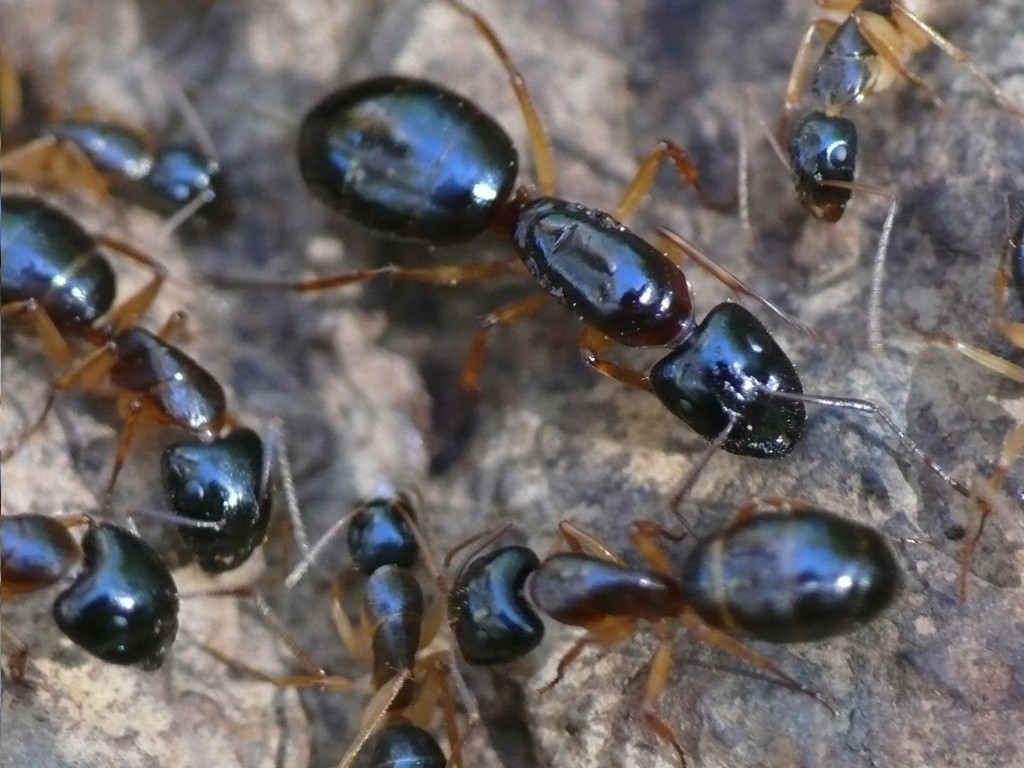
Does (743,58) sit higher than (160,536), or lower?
higher

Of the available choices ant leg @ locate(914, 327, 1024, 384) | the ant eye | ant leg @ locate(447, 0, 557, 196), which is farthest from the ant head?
ant leg @ locate(447, 0, 557, 196)

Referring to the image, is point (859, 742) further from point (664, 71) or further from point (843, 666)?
point (664, 71)

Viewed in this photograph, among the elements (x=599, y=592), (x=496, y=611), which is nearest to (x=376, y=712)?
(x=496, y=611)

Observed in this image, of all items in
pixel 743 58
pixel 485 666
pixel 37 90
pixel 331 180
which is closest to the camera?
pixel 485 666

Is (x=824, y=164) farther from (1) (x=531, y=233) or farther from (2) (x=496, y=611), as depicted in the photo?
(2) (x=496, y=611)

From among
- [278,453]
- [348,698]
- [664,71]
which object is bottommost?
[348,698]

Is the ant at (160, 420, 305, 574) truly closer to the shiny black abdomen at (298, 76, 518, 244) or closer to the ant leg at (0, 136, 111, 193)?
the shiny black abdomen at (298, 76, 518, 244)

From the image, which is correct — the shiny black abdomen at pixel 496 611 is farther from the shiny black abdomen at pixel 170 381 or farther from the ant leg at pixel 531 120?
the ant leg at pixel 531 120

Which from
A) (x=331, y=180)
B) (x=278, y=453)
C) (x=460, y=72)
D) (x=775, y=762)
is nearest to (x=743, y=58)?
(x=460, y=72)
